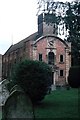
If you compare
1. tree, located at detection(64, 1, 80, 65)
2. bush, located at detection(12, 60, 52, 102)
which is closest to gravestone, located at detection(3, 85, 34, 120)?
tree, located at detection(64, 1, 80, 65)

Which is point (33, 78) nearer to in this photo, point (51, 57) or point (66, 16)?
point (66, 16)

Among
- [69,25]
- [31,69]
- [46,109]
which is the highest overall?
[69,25]

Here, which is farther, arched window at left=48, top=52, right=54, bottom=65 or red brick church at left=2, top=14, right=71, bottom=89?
arched window at left=48, top=52, right=54, bottom=65

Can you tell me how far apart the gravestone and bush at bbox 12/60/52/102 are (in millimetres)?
6986

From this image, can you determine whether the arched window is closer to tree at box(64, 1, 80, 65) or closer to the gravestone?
tree at box(64, 1, 80, 65)

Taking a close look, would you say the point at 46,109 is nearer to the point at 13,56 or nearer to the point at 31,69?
the point at 31,69

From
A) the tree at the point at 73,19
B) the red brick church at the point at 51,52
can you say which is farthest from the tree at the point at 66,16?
the red brick church at the point at 51,52

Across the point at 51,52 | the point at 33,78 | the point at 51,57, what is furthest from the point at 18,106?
the point at 51,57

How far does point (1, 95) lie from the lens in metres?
20.8

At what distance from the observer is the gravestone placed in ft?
35.6

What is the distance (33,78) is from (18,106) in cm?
733

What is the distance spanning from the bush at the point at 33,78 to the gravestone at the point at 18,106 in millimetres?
6986

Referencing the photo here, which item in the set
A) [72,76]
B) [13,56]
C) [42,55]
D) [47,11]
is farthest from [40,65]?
[13,56]

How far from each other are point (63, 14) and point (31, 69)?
4088 mm
